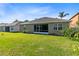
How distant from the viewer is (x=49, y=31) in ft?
36.4

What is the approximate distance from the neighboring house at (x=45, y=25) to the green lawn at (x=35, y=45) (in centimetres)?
42

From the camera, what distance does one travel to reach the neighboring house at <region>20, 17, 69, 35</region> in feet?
34.2

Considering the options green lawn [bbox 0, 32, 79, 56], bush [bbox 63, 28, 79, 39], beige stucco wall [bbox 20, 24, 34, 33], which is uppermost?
beige stucco wall [bbox 20, 24, 34, 33]

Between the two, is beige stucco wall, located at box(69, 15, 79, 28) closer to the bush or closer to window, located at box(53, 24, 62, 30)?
the bush

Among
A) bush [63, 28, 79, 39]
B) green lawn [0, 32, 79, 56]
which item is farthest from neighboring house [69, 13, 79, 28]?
green lawn [0, 32, 79, 56]

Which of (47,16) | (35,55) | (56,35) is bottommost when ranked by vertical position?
(35,55)

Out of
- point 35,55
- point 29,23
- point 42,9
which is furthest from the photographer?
point 29,23

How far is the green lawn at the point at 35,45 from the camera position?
9.20 metres

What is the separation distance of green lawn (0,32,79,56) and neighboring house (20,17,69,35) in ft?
1.38

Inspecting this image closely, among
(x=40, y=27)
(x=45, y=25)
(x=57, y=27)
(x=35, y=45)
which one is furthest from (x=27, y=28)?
(x=57, y=27)

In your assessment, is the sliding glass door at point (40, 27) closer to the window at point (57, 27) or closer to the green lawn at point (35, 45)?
the window at point (57, 27)

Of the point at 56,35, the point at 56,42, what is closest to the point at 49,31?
the point at 56,35

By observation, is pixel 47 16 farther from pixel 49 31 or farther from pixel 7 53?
pixel 7 53

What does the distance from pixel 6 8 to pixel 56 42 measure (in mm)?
2493
